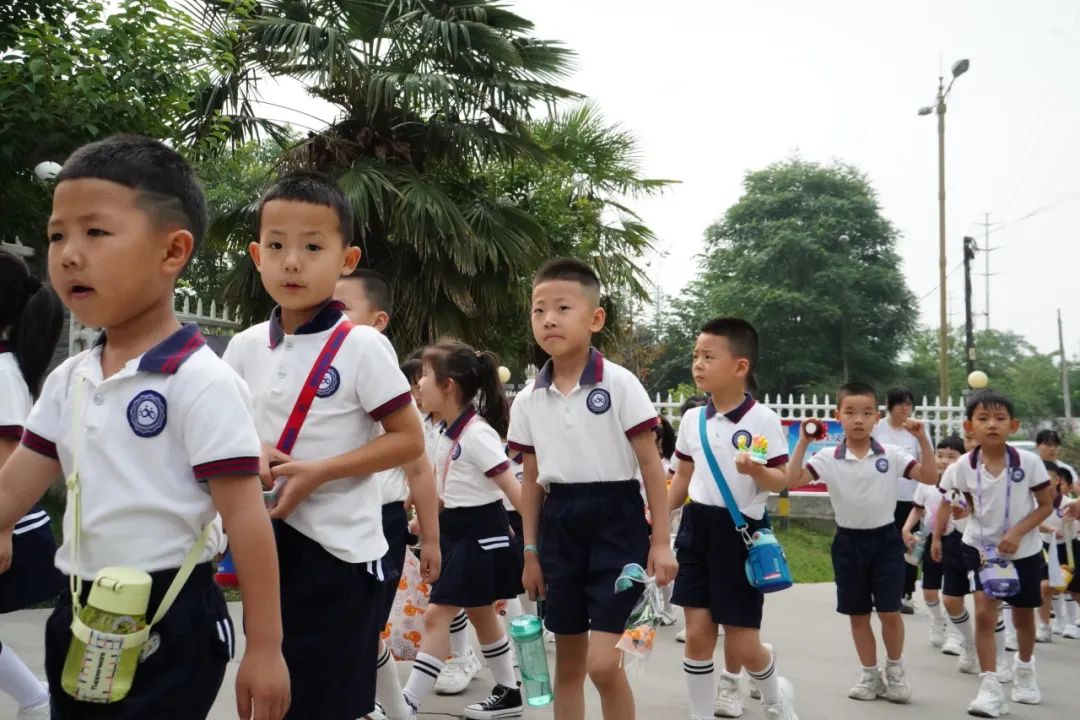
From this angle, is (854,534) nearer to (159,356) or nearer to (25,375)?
(25,375)

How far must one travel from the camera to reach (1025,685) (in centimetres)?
555

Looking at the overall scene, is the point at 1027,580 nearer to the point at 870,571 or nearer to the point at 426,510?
the point at 870,571

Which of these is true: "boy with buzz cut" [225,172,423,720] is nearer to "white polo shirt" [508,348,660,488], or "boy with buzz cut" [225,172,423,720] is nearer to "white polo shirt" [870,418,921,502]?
"white polo shirt" [508,348,660,488]

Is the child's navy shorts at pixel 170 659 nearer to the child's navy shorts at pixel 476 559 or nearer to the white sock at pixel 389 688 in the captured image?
the white sock at pixel 389 688

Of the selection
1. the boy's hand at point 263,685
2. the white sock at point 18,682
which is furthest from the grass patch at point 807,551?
the boy's hand at point 263,685

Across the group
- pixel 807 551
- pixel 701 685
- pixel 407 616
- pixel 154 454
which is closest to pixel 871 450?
pixel 701 685

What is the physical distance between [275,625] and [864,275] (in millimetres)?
40558

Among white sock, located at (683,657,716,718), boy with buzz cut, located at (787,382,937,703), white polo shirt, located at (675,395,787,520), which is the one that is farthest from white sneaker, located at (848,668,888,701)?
white polo shirt, located at (675,395,787,520)

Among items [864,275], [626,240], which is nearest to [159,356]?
[626,240]

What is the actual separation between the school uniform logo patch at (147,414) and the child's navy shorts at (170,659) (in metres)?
0.26

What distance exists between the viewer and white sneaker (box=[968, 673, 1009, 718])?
514 centimetres

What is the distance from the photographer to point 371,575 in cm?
258

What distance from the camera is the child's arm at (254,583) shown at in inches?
72.2

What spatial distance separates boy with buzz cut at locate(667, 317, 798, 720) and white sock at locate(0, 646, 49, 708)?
8.47 ft
